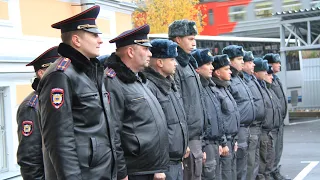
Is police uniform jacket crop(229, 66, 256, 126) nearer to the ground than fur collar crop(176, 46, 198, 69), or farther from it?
nearer to the ground

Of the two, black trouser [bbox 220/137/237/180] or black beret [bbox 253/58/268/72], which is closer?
black trouser [bbox 220/137/237/180]

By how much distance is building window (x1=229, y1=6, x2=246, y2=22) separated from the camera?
2770cm

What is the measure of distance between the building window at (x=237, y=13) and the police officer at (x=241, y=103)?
2010cm

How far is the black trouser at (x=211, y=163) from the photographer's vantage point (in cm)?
636

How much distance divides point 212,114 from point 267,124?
99.7 inches

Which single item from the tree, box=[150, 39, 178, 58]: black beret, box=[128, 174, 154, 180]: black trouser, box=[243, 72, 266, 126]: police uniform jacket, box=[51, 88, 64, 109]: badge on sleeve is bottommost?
box=[128, 174, 154, 180]: black trouser

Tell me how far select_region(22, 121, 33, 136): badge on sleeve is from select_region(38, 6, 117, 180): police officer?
869mm

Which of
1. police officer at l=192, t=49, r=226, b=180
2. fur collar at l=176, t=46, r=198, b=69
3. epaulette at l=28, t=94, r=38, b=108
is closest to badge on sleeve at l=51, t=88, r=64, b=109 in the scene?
epaulette at l=28, t=94, r=38, b=108

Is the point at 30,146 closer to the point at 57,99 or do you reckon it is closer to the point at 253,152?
the point at 57,99

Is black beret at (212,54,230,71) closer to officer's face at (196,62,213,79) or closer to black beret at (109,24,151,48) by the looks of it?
officer's face at (196,62,213,79)

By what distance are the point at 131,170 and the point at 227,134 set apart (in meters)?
2.75

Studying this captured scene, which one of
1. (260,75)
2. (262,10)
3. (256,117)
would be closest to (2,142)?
(256,117)

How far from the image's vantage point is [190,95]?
579 centimetres

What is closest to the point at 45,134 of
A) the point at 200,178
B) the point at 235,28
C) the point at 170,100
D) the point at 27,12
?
the point at 170,100
